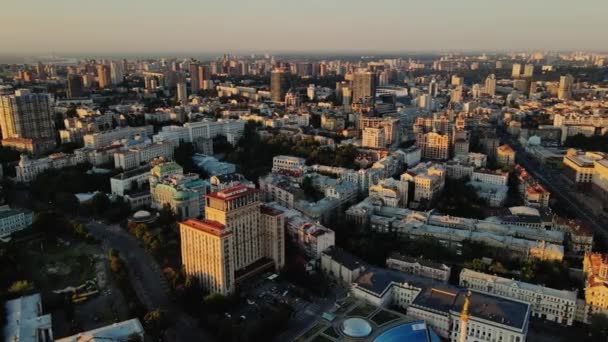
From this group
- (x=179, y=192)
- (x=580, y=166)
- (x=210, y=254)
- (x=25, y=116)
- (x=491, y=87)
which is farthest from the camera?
(x=491, y=87)

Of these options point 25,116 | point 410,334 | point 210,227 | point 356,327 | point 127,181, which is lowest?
point 410,334

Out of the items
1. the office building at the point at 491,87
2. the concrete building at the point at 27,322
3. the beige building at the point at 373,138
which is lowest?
the concrete building at the point at 27,322

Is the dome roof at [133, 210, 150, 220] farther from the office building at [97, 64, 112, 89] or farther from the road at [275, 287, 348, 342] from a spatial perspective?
the office building at [97, 64, 112, 89]

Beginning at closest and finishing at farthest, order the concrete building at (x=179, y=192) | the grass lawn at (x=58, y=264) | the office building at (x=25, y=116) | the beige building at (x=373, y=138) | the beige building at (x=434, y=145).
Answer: the grass lawn at (x=58, y=264) → the concrete building at (x=179, y=192) → the beige building at (x=434, y=145) → the beige building at (x=373, y=138) → the office building at (x=25, y=116)

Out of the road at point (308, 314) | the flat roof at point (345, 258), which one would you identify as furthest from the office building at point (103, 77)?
the road at point (308, 314)

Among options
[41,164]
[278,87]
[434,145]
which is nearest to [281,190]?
[434,145]

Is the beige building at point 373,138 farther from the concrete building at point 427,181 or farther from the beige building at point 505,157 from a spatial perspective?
the beige building at point 505,157

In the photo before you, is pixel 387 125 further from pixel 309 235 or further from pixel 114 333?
pixel 114 333
